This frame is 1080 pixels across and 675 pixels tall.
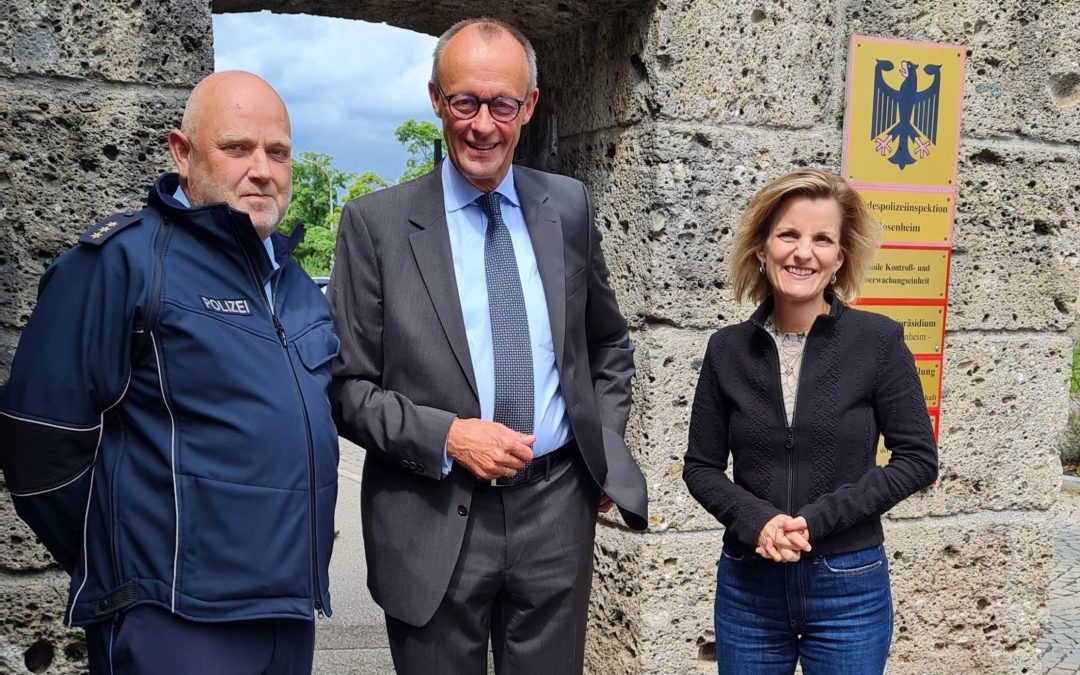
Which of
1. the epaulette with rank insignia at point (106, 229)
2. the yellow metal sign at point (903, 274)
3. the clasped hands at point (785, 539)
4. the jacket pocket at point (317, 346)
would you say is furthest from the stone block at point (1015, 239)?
the epaulette with rank insignia at point (106, 229)

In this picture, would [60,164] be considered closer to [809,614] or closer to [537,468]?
[537,468]

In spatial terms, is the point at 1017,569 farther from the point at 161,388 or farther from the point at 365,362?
the point at 161,388

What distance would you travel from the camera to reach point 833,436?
8.08 ft

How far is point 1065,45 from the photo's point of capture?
13.1 feet

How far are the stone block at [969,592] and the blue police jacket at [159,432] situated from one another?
8.63ft

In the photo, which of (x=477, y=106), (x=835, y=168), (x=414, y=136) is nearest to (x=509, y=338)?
(x=477, y=106)

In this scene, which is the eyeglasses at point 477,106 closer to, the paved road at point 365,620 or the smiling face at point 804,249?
the smiling face at point 804,249

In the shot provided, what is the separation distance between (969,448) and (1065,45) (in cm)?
154

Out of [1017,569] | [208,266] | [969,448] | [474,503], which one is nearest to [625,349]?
[474,503]

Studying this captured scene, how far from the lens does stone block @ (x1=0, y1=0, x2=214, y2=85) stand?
2.87 meters

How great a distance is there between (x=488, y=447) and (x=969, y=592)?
8.35 ft

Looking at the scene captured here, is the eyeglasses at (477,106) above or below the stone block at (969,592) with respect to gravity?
above

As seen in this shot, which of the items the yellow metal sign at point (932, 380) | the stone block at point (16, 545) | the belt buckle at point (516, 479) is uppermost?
the yellow metal sign at point (932, 380)

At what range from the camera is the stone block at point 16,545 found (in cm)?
299
